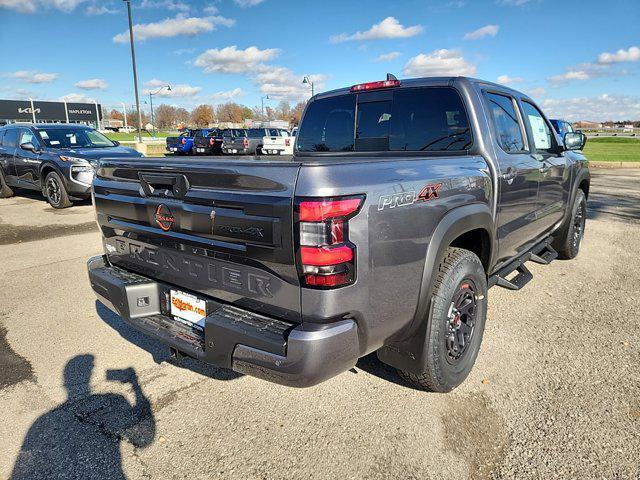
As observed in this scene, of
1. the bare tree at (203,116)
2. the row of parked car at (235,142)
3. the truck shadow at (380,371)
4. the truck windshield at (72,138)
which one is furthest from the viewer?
the bare tree at (203,116)

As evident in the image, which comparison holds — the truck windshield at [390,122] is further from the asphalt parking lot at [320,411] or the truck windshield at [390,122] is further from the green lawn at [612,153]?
the green lawn at [612,153]

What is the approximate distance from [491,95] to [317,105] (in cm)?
155

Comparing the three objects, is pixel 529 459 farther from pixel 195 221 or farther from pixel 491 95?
pixel 491 95

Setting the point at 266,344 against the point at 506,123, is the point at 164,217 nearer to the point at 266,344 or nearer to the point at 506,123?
the point at 266,344

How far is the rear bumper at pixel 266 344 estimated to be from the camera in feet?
6.53

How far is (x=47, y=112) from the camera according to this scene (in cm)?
8638

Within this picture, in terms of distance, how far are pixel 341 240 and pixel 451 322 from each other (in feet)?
4.25

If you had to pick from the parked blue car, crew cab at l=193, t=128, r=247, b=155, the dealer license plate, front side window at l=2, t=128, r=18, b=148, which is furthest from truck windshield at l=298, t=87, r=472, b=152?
the parked blue car

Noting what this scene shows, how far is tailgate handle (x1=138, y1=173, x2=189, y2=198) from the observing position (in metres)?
2.38

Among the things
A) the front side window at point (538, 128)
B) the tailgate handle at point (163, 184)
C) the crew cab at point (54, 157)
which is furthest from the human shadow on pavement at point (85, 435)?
the crew cab at point (54, 157)

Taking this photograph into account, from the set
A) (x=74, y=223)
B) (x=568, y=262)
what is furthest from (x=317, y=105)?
(x=74, y=223)

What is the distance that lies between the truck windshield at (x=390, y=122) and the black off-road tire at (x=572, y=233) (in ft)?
10.2

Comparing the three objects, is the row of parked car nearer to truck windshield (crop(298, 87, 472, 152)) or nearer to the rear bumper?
truck windshield (crop(298, 87, 472, 152))

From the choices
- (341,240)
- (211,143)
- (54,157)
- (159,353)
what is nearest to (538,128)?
(341,240)
